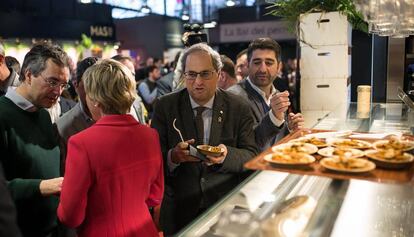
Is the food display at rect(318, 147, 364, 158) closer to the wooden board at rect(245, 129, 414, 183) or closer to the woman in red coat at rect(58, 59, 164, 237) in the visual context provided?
the wooden board at rect(245, 129, 414, 183)

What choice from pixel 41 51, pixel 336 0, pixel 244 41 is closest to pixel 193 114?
pixel 41 51

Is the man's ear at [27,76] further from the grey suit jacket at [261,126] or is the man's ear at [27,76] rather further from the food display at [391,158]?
the food display at [391,158]

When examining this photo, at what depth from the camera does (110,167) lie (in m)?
1.83

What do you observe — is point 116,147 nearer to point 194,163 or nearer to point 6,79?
point 194,163

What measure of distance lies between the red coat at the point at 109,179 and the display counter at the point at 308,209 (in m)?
0.56

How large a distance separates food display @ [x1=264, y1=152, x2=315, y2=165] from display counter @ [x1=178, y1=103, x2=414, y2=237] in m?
0.18

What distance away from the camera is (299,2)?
3.04 metres

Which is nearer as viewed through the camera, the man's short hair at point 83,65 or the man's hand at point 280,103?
the man's hand at point 280,103

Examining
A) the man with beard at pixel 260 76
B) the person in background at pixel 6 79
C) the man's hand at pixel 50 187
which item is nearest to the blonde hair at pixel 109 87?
the man's hand at pixel 50 187

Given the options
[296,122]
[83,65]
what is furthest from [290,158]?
[83,65]

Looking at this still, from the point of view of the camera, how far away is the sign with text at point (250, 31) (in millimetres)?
15223

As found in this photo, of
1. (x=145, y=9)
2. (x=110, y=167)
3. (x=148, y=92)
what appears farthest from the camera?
(x=145, y=9)

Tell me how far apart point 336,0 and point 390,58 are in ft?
3.17

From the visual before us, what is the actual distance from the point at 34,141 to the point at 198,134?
0.87 metres
